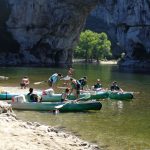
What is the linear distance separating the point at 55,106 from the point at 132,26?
7743cm

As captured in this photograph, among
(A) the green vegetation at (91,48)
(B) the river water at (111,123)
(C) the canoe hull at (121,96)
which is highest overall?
(A) the green vegetation at (91,48)

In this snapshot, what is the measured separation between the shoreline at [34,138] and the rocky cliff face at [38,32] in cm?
9315

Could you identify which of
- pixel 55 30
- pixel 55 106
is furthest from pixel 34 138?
pixel 55 30

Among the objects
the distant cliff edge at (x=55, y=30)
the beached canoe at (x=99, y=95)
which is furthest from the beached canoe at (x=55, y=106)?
the distant cliff edge at (x=55, y=30)

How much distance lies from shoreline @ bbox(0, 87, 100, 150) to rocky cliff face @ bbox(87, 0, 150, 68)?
82167 millimetres

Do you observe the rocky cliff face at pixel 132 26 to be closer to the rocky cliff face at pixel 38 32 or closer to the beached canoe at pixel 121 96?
the rocky cliff face at pixel 38 32

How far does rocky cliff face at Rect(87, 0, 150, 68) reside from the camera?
10138cm

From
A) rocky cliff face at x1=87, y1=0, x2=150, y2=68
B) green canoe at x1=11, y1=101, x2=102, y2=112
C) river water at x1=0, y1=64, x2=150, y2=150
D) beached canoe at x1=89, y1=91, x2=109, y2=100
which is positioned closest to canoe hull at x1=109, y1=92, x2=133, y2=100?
beached canoe at x1=89, y1=91, x2=109, y2=100

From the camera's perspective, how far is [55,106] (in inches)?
1190

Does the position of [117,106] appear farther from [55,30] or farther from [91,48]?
[91,48]

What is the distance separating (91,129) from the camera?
24094 mm

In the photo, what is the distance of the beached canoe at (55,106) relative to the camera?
3009 cm

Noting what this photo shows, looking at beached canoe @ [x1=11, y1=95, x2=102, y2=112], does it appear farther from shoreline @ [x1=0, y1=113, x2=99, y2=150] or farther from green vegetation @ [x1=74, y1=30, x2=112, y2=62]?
green vegetation @ [x1=74, y1=30, x2=112, y2=62]

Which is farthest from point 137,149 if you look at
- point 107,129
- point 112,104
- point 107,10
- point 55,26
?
point 55,26
